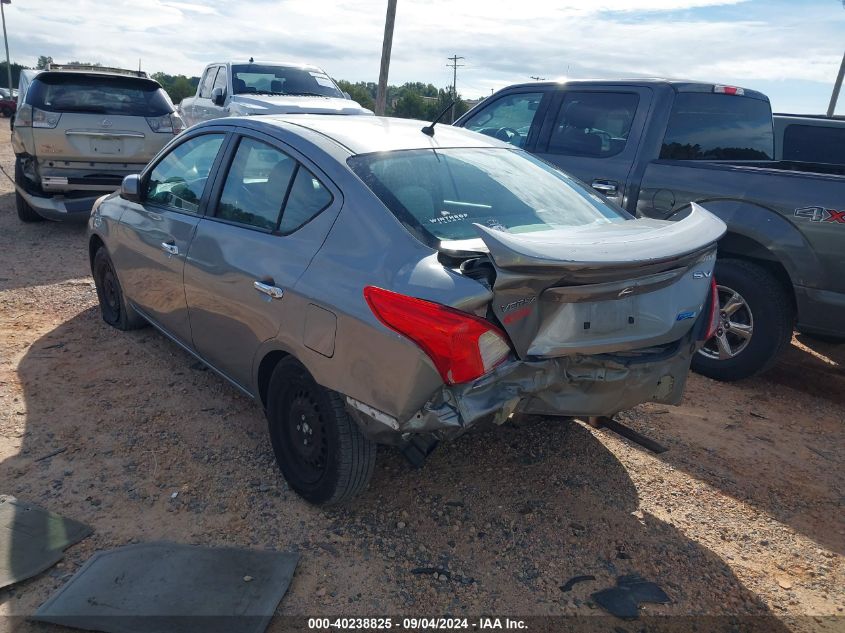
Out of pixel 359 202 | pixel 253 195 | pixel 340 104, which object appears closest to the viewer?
pixel 359 202

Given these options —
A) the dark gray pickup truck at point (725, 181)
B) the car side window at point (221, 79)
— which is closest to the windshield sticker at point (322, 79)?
the car side window at point (221, 79)

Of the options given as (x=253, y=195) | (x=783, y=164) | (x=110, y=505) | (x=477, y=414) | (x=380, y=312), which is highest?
(x=783, y=164)

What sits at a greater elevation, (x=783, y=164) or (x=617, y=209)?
(x=783, y=164)

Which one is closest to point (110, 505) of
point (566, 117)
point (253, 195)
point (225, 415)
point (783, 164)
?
point (225, 415)

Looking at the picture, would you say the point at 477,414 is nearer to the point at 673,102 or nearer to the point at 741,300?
the point at 741,300

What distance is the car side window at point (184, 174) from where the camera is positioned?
12.8 ft

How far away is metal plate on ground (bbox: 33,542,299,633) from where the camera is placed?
96.3 inches

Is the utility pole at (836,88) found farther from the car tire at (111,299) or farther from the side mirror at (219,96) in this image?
the car tire at (111,299)

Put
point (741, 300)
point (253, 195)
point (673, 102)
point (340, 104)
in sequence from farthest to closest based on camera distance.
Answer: point (340, 104) → point (673, 102) → point (741, 300) → point (253, 195)

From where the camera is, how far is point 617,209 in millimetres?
3676

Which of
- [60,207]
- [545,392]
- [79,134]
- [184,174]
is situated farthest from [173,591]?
[79,134]

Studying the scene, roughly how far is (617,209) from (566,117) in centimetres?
239

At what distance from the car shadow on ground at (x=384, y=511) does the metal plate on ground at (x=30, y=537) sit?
0.06 m

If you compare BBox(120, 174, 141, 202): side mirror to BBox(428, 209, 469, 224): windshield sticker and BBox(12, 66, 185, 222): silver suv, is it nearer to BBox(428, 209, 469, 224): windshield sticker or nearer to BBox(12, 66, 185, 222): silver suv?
BBox(428, 209, 469, 224): windshield sticker
